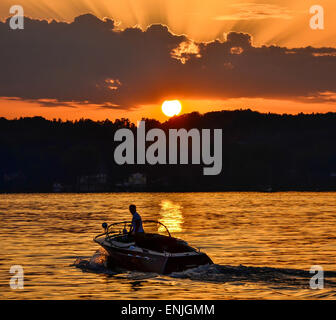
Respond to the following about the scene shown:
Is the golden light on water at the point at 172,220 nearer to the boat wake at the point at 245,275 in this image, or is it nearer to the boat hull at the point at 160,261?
the boat hull at the point at 160,261

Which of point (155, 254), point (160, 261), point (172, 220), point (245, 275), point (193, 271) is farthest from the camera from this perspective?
point (172, 220)

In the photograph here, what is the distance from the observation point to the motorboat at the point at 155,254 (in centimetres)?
2889

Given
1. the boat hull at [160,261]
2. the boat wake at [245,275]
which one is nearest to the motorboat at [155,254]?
the boat hull at [160,261]

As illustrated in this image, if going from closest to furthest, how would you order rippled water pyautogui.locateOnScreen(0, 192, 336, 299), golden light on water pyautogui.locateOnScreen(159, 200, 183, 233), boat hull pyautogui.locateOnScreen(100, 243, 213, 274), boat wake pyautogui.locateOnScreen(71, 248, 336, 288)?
rippled water pyautogui.locateOnScreen(0, 192, 336, 299)
boat wake pyautogui.locateOnScreen(71, 248, 336, 288)
boat hull pyautogui.locateOnScreen(100, 243, 213, 274)
golden light on water pyautogui.locateOnScreen(159, 200, 183, 233)

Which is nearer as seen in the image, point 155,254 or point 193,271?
point 193,271

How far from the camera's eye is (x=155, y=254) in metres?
29.5

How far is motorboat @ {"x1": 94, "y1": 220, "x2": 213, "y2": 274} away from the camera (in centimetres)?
2889

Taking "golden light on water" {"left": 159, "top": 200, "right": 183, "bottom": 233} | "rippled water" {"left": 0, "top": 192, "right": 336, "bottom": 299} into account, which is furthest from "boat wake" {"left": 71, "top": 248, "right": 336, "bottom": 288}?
"golden light on water" {"left": 159, "top": 200, "right": 183, "bottom": 233}

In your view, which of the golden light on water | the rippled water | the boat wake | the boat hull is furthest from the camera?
the golden light on water

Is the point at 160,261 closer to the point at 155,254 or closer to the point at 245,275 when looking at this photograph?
the point at 155,254

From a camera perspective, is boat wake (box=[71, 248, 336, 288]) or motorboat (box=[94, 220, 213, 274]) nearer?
boat wake (box=[71, 248, 336, 288])

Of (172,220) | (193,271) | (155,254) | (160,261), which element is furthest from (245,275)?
(172,220)

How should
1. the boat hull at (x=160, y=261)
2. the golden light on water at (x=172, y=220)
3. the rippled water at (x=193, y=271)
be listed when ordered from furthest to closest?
the golden light on water at (x=172, y=220) < the boat hull at (x=160, y=261) < the rippled water at (x=193, y=271)

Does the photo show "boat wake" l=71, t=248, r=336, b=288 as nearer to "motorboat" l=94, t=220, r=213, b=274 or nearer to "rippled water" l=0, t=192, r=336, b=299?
"rippled water" l=0, t=192, r=336, b=299
